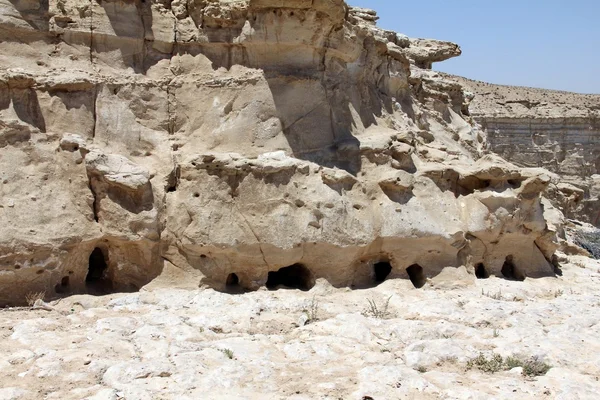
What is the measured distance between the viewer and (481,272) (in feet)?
30.6

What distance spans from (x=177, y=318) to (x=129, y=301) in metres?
0.81

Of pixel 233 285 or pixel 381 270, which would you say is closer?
pixel 233 285

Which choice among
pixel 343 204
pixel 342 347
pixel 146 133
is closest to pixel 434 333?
pixel 342 347

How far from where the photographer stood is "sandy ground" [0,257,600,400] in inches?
194

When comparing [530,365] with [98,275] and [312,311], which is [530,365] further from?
[98,275]

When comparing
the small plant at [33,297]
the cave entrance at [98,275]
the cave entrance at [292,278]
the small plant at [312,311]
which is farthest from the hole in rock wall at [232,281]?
the small plant at [33,297]

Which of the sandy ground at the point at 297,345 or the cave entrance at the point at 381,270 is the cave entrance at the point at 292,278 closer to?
the sandy ground at the point at 297,345

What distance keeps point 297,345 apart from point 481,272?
171 inches

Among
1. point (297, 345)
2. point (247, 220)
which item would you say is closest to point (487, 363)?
point (297, 345)

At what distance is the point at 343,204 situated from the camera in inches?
317

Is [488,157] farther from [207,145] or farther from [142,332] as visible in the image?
[142,332]

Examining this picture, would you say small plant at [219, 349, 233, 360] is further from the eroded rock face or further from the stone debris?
the eroded rock face

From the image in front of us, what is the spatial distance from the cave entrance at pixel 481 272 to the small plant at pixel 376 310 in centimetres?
235

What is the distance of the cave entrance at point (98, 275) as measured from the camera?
288 inches
